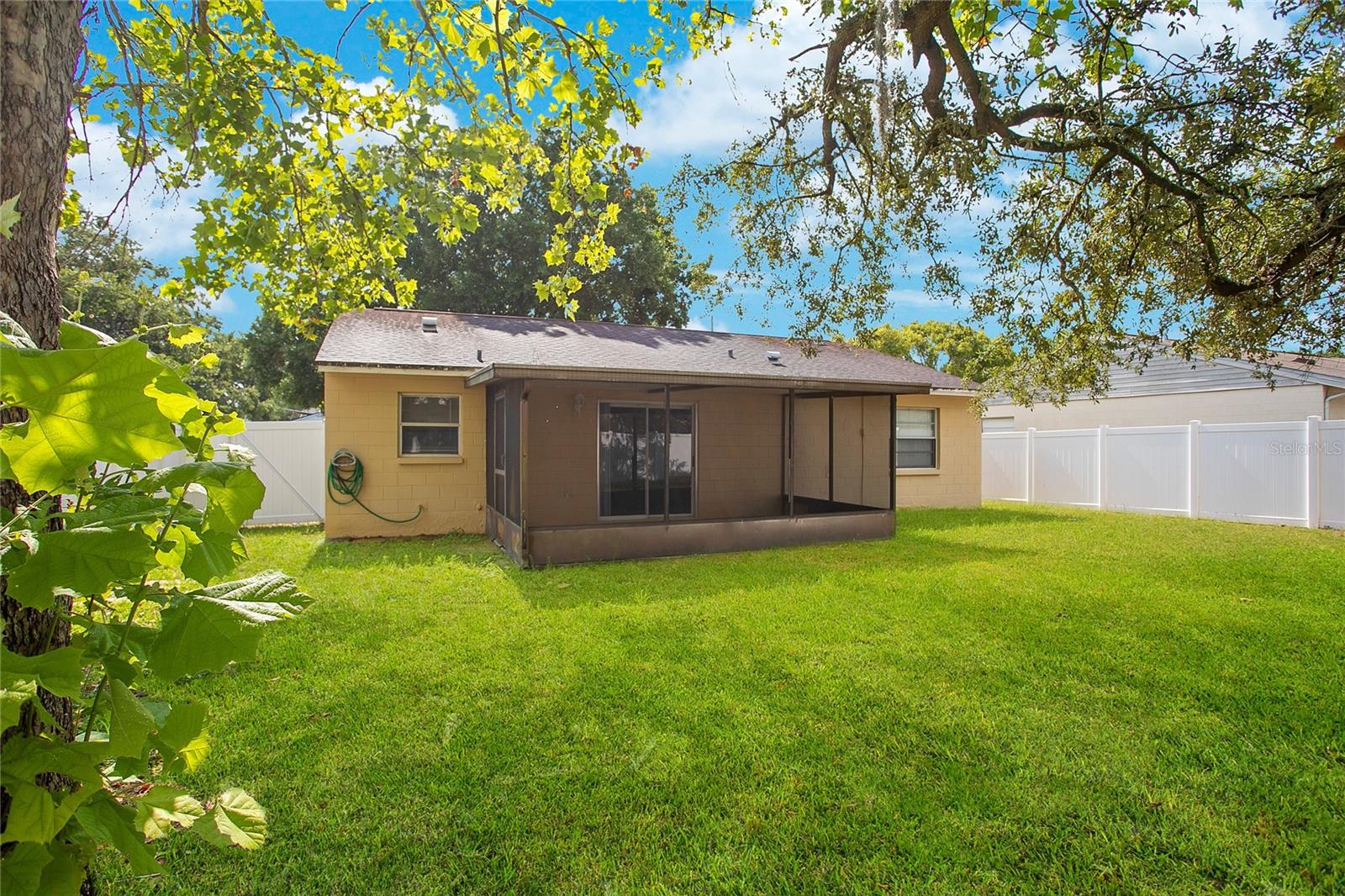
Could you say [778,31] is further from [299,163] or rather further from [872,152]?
[299,163]

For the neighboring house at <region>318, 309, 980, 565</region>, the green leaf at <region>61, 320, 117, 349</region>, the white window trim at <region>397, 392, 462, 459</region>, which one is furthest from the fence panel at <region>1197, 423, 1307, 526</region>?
the green leaf at <region>61, 320, 117, 349</region>

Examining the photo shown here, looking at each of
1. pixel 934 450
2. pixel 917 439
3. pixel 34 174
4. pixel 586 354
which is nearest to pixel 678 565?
pixel 586 354

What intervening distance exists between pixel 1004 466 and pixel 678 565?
10689mm

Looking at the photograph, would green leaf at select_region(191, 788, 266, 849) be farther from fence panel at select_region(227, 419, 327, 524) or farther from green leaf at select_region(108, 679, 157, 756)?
fence panel at select_region(227, 419, 327, 524)

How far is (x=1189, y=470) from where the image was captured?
38.9 ft

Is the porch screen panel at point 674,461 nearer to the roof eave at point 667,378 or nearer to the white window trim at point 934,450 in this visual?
the roof eave at point 667,378

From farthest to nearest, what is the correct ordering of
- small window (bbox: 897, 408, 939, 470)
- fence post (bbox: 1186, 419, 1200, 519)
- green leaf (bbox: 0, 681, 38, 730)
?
1. small window (bbox: 897, 408, 939, 470)
2. fence post (bbox: 1186, 419, 1200, 519)
3. green leaf (bbox: 0, 681, 38, 730)

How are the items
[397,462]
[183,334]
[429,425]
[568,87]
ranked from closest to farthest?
1. [183,334]
2. [568,87]
3. [397,462]
4. [429,425]

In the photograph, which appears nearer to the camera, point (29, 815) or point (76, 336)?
point (29, 815)

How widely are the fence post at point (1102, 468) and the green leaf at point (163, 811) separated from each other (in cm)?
1529

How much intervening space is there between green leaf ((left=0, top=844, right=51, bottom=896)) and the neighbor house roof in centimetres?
638

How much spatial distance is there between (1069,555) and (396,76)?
8817 mm

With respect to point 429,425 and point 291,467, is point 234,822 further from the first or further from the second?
point 291,467

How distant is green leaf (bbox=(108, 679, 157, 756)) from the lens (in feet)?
2.82
